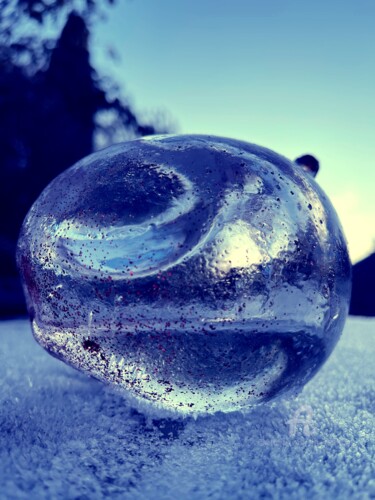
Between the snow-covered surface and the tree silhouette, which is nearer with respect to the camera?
the snow-covered surface

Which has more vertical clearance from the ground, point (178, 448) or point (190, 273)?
point (190, 273)

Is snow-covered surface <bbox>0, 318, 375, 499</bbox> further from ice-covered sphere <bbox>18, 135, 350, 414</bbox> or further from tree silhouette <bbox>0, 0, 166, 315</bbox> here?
tree silhouette <bbox>0, 0, 166, 315</bbox>

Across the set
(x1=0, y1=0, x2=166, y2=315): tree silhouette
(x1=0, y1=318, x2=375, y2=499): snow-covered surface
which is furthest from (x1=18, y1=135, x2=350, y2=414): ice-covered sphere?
(x1=0, y1=0, x2=166, y2=315): tree silhouette

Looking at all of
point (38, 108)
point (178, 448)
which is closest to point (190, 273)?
point (178, 448)

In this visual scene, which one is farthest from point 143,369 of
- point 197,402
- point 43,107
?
point 43,107

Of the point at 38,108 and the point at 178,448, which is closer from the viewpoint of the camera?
the point at 178,448

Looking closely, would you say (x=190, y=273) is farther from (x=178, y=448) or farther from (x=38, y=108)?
(x=38, y=108)
